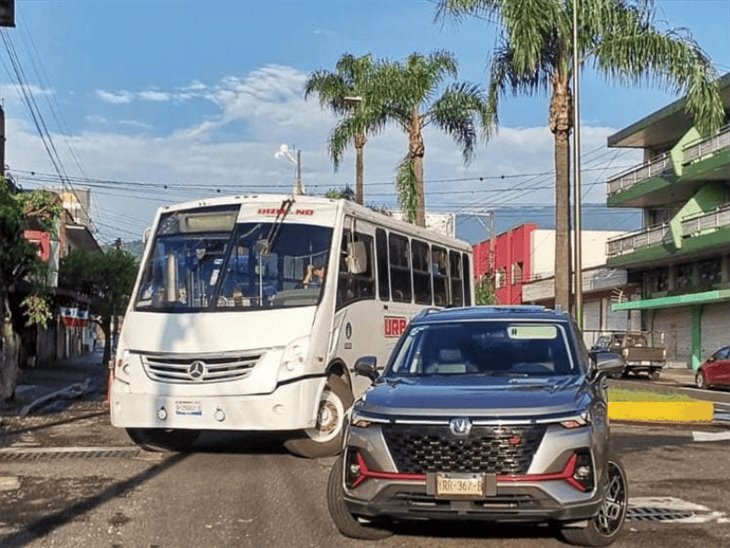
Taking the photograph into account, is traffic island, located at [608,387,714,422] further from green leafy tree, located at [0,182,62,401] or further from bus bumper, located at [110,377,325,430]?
green leafy tree, located at [0,182,62,401]

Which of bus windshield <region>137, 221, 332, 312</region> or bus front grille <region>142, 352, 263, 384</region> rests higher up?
bus windshield <region>137, 221, 332, 312</region>

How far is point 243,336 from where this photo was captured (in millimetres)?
11148

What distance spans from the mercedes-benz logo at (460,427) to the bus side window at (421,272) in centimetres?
878

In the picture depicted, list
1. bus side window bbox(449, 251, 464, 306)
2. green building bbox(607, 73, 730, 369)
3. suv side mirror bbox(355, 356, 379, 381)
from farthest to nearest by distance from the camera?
green building bbox(607, 73, 730, 369) → bus side window bbox(449, 251, 464, 306) → suv side mirror bbox(355, 356, 379, 381)

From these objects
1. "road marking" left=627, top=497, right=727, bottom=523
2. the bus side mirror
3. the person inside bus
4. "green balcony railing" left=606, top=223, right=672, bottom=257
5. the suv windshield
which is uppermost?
"green balcony railing" left=606, top=223, right=672, bottom=257

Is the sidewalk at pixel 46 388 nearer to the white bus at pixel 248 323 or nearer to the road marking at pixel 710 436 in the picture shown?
the white bus at pixel 248 323

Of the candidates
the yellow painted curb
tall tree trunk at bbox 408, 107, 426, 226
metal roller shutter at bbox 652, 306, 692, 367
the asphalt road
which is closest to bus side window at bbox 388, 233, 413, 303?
the asphalt road

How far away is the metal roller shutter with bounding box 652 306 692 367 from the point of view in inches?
1759

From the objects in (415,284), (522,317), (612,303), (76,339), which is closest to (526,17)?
(415,284)

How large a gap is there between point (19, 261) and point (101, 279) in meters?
19.7

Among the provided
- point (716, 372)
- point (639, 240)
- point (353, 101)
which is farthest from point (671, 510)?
point (639, 240)

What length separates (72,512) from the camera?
8.48 m

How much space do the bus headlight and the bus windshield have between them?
640 mm

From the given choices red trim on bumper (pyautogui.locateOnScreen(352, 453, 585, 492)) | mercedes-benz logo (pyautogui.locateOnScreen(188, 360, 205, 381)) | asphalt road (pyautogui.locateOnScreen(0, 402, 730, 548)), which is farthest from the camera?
mercedes-benz logo (pyautogui.locateOnScreen(188, 360, 205, 381))
